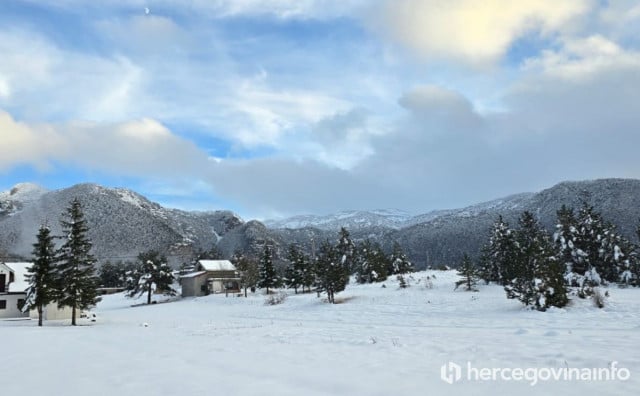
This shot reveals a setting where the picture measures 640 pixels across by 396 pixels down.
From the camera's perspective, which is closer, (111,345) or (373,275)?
(111,345)

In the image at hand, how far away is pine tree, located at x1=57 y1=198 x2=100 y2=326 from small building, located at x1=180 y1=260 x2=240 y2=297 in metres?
40.3

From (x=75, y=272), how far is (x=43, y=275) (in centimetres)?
261

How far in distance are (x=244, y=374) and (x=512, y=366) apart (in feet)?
21.2

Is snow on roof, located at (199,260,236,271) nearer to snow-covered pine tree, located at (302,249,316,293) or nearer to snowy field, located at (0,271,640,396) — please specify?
snow-covered pine tree, located at (302,249,316,293)

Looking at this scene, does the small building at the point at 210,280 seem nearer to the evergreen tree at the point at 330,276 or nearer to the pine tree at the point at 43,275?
the evergreen tree at the point at 330,276

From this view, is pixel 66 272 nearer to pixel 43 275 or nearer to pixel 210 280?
pixel 43 275

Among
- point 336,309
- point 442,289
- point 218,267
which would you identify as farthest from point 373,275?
point 218,267

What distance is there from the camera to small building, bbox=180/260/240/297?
75.2m

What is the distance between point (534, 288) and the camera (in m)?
27.0

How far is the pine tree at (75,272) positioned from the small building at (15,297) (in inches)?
406

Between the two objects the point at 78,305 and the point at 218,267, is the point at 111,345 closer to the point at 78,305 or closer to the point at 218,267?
the point at 78,305

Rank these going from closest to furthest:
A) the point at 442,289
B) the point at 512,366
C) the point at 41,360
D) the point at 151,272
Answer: the point at 512,366
the point at 41,360
the point at 442,289
the point at 151,272

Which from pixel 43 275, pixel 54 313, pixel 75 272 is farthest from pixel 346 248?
pixel 43 275

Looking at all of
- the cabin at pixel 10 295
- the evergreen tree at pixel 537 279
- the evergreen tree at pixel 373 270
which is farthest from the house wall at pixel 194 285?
the evergreen tree at pixel 537 279
